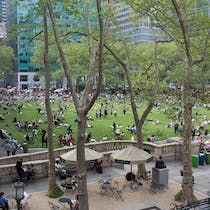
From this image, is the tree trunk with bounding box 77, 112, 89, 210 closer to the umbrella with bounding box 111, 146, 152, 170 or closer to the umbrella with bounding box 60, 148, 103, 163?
the umbrella with bounding box 60, 148, 103, 163

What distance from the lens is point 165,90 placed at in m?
15.2

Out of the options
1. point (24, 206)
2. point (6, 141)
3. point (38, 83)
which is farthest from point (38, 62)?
point (24, 206)

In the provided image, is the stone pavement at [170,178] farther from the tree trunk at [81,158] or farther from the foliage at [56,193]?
the tree trunk at [81,158]

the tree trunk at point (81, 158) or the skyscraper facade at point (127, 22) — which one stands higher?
the skyscraper facade at point (127, 22)

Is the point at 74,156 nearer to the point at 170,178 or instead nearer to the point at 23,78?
the point at 170,178

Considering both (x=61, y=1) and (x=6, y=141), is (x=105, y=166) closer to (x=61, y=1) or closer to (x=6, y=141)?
(x=6, y=141)

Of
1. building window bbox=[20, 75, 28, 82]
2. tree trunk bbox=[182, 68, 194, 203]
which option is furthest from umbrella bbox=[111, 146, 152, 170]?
building window bbox=[20, 75, 28, 82]

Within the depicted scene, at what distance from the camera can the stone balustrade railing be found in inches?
640

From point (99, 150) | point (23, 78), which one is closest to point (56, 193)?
point (99, 150)

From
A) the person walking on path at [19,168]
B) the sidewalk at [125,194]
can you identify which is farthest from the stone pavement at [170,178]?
the person walking on path at [19,168]

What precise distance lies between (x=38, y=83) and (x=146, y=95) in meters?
103

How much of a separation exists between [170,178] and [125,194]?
350 cm

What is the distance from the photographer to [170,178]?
1708 centimetres

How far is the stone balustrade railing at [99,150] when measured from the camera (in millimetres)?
16266
